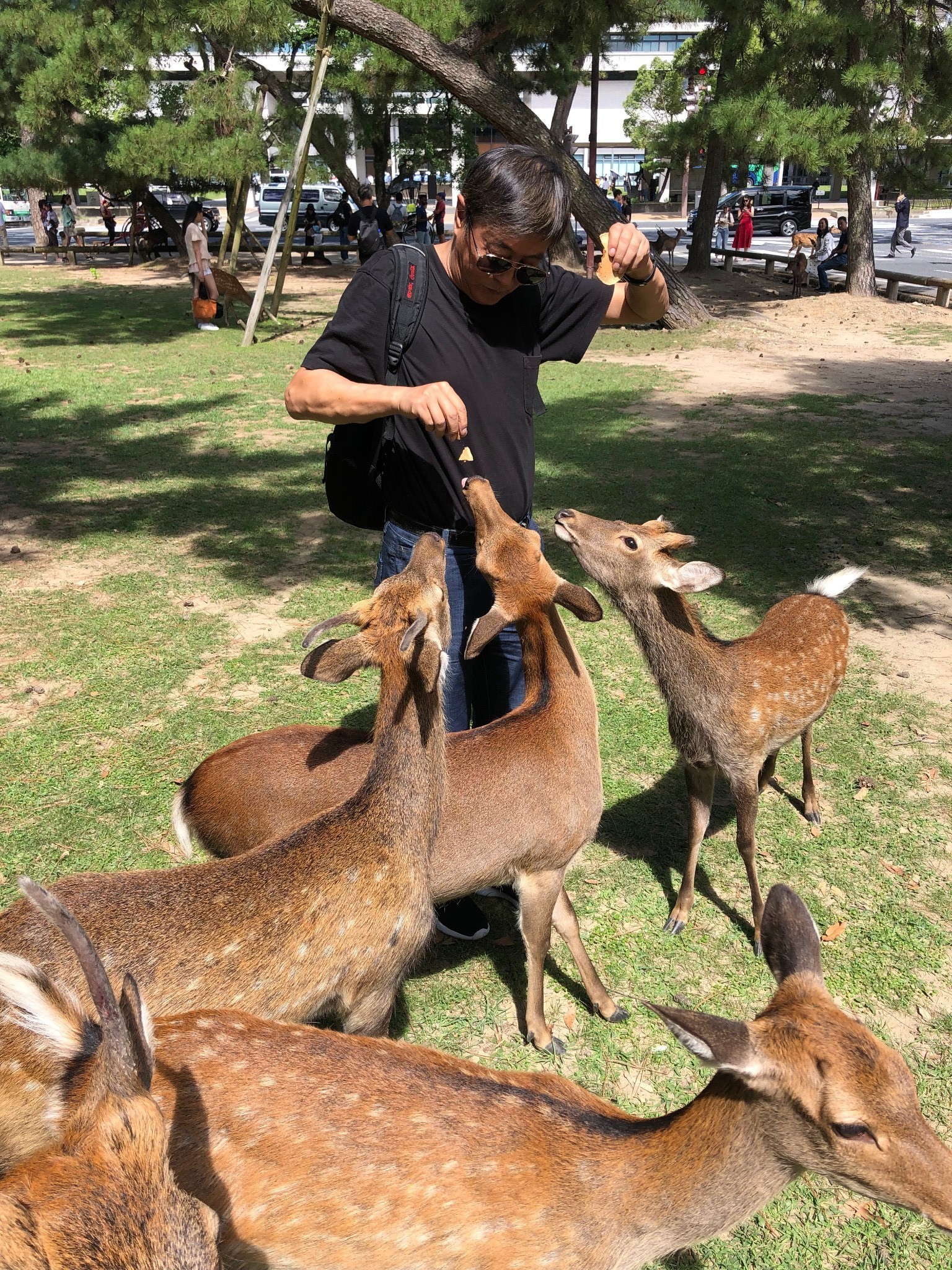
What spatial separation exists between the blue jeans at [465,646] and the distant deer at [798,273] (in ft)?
56.0

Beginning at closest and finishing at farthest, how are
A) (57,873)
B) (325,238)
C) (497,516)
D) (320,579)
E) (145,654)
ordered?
(497,516), (57,873), (145,654), (320,579), (325,238)

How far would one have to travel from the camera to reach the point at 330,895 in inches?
99.7

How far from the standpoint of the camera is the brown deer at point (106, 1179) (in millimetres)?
1506

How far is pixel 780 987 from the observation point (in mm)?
2035

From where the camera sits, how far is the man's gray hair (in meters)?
2.60

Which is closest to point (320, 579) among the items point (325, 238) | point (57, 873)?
point (57, 873)

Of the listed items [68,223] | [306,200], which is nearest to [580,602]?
[68,223]

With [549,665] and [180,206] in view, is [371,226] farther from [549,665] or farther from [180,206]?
[180,206]

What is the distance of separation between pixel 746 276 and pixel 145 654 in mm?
19516

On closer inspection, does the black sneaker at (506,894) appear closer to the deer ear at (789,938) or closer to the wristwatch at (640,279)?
the deer ear at (789,938)

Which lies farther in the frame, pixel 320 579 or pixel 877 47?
pixel 877 47

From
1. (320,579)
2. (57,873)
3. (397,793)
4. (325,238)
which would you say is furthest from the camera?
(325,238)

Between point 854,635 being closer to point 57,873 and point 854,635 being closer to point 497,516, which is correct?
point 497,516

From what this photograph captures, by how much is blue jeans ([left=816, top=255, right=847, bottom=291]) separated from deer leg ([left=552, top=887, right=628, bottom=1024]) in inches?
738
